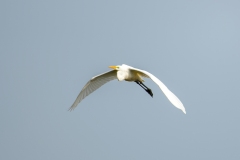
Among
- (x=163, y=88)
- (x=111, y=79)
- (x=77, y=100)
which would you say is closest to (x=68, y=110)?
(x=77, y=100)

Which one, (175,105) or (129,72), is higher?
(129,72)

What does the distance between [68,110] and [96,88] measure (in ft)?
5.30

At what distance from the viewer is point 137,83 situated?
24875 millimetres

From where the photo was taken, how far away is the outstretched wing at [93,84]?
25.7 meters

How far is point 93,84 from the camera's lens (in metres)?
25.9

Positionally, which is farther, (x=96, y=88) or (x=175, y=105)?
(x=96, y=88)

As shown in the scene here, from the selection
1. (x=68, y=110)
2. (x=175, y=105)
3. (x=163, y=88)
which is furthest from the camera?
(x=68, y=110)

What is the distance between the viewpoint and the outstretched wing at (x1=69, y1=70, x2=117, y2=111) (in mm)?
25656

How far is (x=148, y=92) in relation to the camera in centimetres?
2578

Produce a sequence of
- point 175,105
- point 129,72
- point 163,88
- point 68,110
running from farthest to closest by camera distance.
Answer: point 68,110 → point 129,72 → point 163,88 → point 175,105

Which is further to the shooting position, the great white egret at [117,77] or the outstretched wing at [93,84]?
the outstretched wing at [93,84]

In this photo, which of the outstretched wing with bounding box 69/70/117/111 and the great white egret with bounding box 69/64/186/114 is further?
the outstretched wing with bounding box 69/70/117/111

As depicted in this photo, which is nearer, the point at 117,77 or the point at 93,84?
the point at 117,77

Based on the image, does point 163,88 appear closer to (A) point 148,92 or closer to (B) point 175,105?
(B) point 175,105
